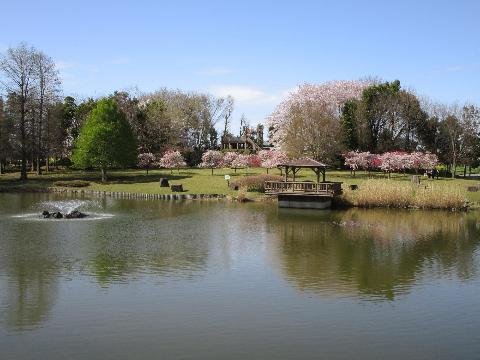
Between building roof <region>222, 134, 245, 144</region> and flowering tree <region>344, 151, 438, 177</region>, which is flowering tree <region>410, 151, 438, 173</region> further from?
building roof <region>222, 134, 245, 144</region>

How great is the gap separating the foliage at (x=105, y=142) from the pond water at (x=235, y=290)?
28642 mm

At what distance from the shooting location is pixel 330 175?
64.2 meters

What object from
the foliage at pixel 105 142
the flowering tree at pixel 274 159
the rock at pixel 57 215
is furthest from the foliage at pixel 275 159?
the rock at pixel 57 215

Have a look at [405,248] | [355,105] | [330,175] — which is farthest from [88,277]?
[355,105]

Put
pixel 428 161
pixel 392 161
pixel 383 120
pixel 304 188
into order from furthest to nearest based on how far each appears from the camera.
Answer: pixel 383 120
pixel 428 161
pixel 392 161
pixel 304 188

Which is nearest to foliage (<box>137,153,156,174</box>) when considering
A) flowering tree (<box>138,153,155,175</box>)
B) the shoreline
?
flowering tree (<box>138,153,155,175</box>)

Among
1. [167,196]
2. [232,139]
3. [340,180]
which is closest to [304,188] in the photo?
[167,196]

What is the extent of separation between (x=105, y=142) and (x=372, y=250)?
4266cm

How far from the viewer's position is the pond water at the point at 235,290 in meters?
13.1

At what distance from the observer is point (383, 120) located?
2972 inches

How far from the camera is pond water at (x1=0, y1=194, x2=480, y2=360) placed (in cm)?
1307

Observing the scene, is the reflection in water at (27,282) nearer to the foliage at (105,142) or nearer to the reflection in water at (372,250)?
the reflection in water at (372,250)

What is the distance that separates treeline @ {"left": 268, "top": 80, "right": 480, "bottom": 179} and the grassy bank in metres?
7.70

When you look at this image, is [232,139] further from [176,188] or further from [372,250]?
[372,250]
